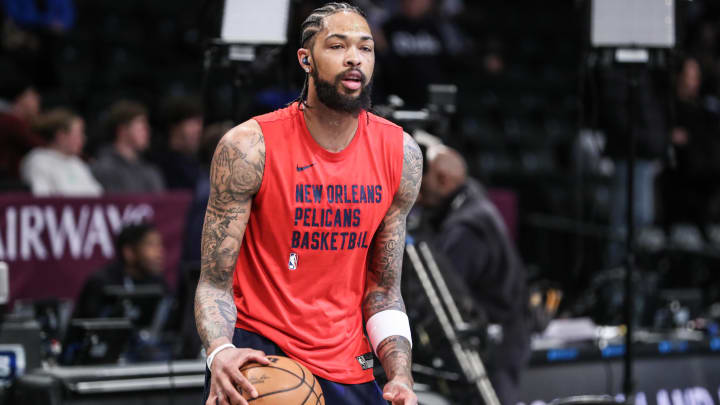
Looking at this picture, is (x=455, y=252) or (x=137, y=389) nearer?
(x=137, y=389)

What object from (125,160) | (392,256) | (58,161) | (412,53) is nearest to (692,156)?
(412,53)

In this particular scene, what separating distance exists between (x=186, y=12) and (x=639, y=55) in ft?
24.5

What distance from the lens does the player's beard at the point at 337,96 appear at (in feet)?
9.91

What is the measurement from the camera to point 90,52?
1080 centimetres

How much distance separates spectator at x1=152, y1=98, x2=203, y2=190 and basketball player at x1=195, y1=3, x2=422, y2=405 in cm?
551

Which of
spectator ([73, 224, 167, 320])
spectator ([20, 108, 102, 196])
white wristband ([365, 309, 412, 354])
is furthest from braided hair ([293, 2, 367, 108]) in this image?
spectator ([20, 108, 102, 196])

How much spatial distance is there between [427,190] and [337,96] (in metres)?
3.10

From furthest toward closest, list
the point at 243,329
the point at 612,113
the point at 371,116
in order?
the point at 612,113
the point at 371,116
the point at 243,329

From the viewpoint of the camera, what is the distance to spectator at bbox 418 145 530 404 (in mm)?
5824

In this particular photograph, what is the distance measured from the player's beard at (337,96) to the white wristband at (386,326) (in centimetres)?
68

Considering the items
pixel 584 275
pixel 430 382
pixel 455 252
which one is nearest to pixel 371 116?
pixel 430 382

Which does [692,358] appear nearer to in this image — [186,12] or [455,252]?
[455,252]

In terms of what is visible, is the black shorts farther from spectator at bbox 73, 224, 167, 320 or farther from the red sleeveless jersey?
spectator at bbox 73, 224, 167, 320

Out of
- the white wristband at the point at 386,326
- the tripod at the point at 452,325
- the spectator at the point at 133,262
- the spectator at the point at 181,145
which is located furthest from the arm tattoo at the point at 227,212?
the spectator at the point at 181,145
